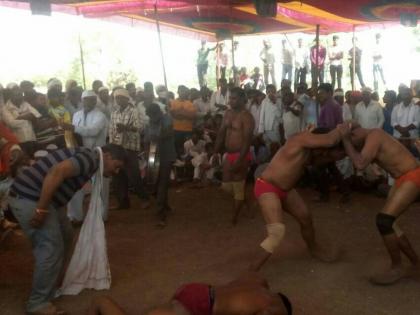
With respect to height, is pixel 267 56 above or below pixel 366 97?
above

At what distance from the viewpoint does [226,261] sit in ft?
18.9

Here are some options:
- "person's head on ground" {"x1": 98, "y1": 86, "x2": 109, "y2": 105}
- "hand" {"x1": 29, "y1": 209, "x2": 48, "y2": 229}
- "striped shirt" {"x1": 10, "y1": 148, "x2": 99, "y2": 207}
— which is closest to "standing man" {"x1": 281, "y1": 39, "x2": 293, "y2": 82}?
"person's head on ground" {"x1": 98, "y1": 86, "x2": 109, "y2": 105}

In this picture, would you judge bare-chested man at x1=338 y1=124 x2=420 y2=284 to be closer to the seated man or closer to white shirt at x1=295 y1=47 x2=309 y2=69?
the seated man

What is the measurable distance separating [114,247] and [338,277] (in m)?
2.59

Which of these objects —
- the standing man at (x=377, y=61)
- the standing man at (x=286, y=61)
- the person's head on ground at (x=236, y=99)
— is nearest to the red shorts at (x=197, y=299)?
the person's head on ground at (x=236, y=99)

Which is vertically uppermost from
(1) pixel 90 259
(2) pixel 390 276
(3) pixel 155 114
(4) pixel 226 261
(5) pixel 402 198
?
(3) pixel 155 114

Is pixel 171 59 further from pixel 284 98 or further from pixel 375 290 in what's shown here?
pixel 375 290

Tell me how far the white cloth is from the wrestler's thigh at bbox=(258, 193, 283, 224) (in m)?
1.46

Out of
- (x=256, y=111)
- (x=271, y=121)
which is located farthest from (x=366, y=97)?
(x=256, y=111)

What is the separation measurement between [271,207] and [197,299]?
1988 mm

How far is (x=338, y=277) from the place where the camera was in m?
5.17

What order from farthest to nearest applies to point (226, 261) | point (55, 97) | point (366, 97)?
point (366, 97) → point (55, 97) → point (226, 261)

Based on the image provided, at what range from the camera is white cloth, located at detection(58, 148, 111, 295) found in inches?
191

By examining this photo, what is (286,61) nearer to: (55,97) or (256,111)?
(256,111)
